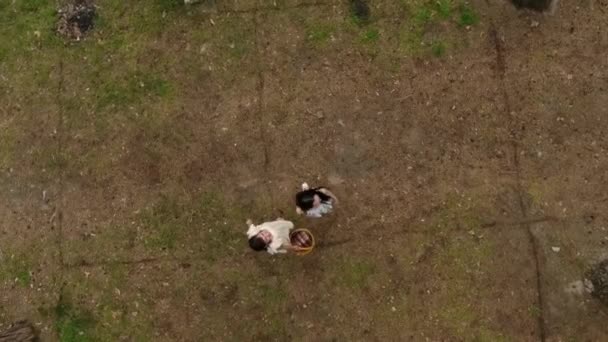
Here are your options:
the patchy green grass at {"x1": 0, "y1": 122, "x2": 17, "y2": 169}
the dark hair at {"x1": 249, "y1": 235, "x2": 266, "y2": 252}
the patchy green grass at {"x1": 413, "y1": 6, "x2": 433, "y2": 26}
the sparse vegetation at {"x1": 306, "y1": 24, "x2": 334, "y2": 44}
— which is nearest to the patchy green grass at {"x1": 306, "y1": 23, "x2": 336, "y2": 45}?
the sparse vegetation at {"x1": 306, "y1": 24, "x2": 334, "y2": 44}

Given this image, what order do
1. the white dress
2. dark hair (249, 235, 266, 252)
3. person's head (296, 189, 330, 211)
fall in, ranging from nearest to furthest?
1. dark hair (249, 235, 266, 252)
2. the white dress
3. person's head (296, 189, 330, 211)

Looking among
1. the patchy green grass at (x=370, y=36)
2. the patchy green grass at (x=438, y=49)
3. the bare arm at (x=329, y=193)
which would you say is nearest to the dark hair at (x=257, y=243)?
the bare arm at (x=329, y=193)

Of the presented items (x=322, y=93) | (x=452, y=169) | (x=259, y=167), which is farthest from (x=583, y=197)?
(x=259, y=167)

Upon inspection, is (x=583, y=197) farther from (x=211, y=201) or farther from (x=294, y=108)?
(x=211, y=201)

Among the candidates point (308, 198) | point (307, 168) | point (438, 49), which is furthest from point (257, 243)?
point (438, 49)

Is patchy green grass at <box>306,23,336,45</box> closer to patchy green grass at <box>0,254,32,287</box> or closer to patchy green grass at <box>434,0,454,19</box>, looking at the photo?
patchy green grass at <box>434,0,454,19</box>

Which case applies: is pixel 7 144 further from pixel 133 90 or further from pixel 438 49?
pixel 438 49

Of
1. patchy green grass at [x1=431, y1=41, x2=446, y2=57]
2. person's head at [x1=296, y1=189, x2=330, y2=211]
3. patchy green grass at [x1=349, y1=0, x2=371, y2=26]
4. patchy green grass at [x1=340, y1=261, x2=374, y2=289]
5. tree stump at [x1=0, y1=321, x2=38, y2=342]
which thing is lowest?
tree stump at [x1=0, y1=321, x2=38, y2=342]
